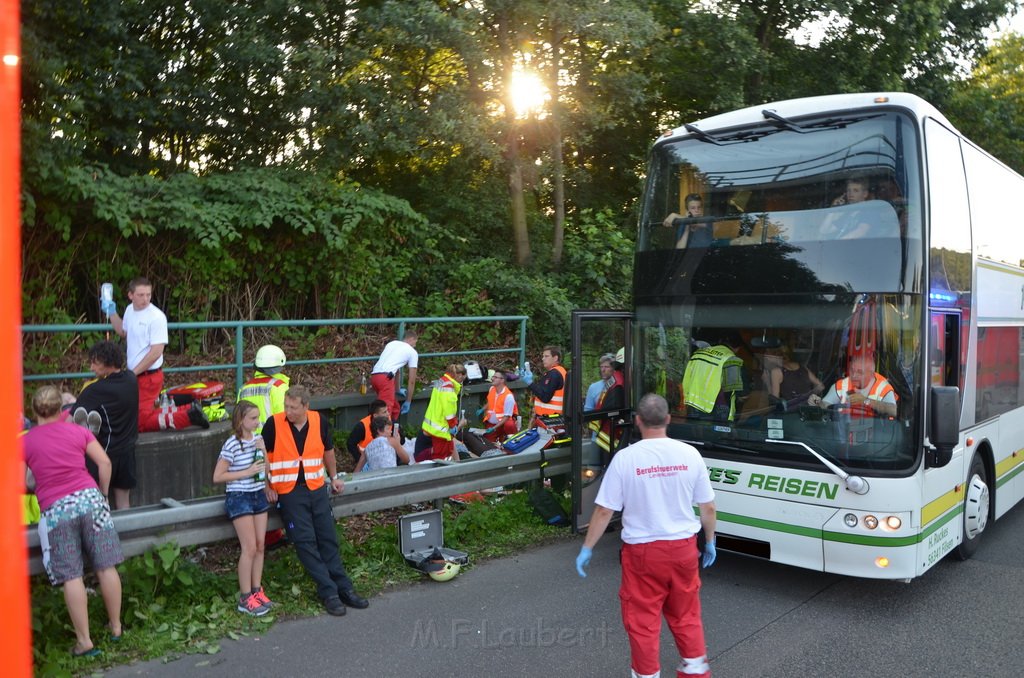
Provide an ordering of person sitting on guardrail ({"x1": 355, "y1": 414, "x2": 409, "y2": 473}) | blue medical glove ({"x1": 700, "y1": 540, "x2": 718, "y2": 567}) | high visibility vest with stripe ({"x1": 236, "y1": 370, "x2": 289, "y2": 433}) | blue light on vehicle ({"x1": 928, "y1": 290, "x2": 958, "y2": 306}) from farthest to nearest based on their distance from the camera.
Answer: person sitting on guardrail ({"x1": 355, "y1": 414, "x2": 409, "y2": 473}) → high visibility vest with stripe ({"x1": 236, "y1": 370, "x2": 289, "y2": 433}) → blue light on vehicle ({"x1": 928, "y1": 290, "x2": 958, "y2": 306}) → blue medical glove ({"x1": 700, "y1": 540, "x2": 718, "y2": 567})

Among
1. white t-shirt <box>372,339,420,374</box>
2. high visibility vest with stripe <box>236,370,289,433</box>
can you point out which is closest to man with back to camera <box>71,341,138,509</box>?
high visibility vest with stripe <box>236,370,289,433</box>

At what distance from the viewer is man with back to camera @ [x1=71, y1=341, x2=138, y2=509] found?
6191 millimetres

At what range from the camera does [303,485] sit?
19.6 feet

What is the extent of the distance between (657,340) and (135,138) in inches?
360

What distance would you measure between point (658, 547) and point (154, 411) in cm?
522

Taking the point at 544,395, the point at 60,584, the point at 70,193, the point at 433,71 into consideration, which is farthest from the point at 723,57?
the point at 60,584

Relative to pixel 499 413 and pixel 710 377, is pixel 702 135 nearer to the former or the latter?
pixel 710 377

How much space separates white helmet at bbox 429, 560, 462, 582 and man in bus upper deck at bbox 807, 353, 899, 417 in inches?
Answer: 124

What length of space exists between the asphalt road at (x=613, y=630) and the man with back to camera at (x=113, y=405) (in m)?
1.90

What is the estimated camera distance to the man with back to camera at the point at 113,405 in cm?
619

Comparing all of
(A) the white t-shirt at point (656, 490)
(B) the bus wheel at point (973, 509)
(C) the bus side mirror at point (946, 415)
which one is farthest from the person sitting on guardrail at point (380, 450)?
(B) the bus wheel at point (973, 509)

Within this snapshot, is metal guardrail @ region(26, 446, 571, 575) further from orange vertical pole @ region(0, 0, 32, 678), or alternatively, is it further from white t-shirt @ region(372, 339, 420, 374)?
orange vertical pole @ region(0, 0, 32, 678)

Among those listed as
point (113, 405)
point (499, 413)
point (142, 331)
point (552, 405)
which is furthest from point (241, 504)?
point (499, 413)

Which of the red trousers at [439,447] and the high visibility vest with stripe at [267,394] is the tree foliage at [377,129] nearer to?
the red trousers at [439,447]
